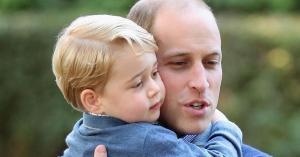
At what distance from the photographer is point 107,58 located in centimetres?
292

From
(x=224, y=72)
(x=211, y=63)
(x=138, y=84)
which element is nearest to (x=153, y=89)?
(x=138, y=84)

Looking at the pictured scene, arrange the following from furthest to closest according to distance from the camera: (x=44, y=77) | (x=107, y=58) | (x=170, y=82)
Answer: (x=44, y=77) → (x=170, y=82) → (x=107, y=58)

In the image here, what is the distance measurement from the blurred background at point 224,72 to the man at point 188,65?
4084 mm

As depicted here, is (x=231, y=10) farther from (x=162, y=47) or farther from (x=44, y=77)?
(x=162, y=47)

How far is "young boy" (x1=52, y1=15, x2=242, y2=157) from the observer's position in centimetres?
293

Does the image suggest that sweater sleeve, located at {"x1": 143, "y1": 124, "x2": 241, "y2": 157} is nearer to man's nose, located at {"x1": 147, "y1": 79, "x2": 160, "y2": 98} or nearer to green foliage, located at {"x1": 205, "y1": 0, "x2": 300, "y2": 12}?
man's nose, located at {"x1": 147, "y1": 79, "x2": 160, "y2": 98}

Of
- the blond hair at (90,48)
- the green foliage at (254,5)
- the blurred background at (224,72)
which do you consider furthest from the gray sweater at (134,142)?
the green foliage at (254,5)

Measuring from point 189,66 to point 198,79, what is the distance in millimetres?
61

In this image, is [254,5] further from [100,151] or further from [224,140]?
[100,151]

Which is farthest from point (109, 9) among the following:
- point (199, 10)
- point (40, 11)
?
point (199, 10)

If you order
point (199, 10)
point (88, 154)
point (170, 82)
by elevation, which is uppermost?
point (199, 10)

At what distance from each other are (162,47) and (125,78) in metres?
0.26

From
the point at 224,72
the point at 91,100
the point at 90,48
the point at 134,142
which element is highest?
the point at 90,48

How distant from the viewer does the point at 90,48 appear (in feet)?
9.65
